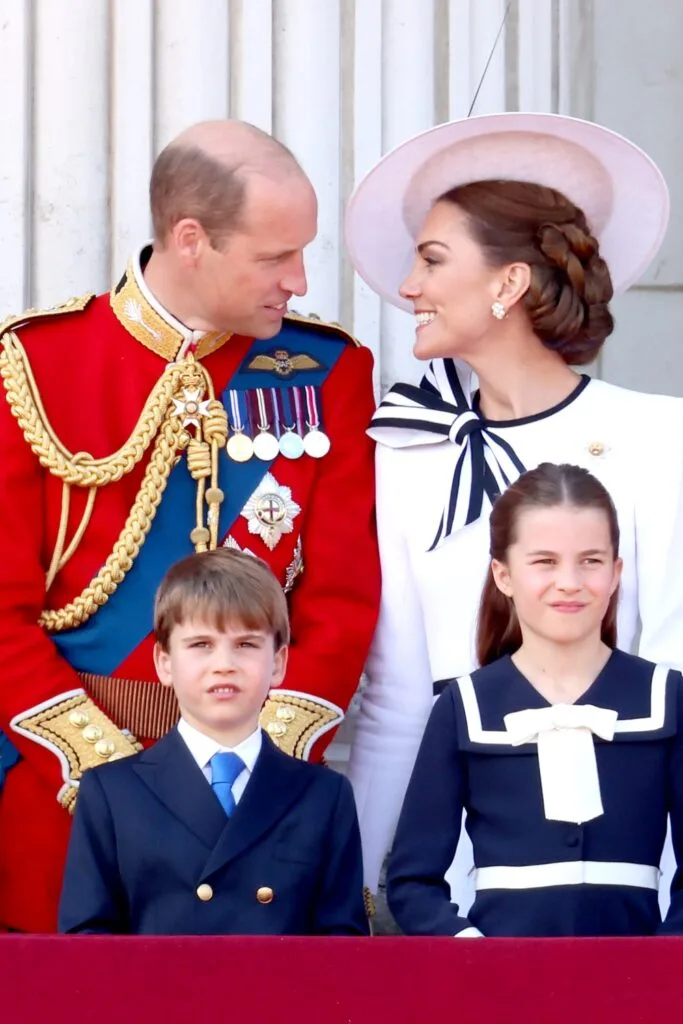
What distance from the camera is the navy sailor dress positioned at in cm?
271

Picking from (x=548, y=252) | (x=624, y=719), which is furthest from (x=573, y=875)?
(x=548, y=252)

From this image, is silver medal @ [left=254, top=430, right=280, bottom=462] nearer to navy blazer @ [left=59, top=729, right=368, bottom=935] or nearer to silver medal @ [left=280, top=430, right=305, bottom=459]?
silver medal @ [left=280, top=430, right=305, bottom=459]

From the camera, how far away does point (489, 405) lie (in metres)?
3.36

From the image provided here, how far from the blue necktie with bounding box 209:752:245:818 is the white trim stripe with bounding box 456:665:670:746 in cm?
31

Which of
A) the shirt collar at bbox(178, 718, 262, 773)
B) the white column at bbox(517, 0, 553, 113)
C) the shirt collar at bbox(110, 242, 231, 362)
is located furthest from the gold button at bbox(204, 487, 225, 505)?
the white column at bbox(517, 0, 553, 113)

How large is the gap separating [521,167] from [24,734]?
1162mm

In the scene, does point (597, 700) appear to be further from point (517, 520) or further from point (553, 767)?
point (517, 520)

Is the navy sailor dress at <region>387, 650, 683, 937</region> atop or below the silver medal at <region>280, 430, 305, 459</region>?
below

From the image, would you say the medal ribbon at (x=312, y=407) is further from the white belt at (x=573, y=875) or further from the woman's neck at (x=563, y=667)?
the white belt at (x=573, y=875)

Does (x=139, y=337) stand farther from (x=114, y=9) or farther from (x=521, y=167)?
(x=114, y=9)

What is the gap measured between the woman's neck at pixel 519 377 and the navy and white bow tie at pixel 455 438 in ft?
0.15

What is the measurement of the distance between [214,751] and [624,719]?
0.52 metres

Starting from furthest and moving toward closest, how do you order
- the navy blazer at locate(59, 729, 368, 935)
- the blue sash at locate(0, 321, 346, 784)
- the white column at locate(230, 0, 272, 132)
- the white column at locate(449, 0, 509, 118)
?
the white column at locate(449, 0, 509, 118) → the white column at locate(230, 0, 272, 132) → the blue sash at locate(0, 321, 346, 784) → the navy blazer at locate(59, 729, 368, 935)

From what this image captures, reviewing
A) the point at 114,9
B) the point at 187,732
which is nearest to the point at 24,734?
the point at 187,732
